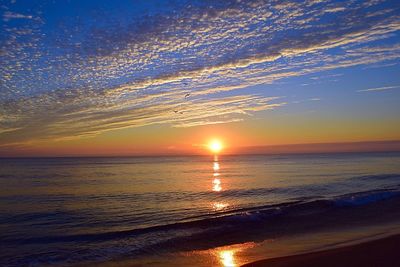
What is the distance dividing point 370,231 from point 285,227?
3.99 metres

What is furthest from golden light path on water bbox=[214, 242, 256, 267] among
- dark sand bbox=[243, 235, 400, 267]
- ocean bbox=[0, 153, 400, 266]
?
dark sand bbox=[243, 235, 400, 267]

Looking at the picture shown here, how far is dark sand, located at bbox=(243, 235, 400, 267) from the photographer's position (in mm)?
11562

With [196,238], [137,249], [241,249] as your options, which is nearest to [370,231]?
[241,249]

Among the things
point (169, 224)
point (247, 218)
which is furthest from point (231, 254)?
point (247, 218)

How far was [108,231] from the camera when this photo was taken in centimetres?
1902

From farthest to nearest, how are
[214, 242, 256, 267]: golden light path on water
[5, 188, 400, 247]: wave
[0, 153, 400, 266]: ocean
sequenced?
1. [5, 188, 400, 247]: wave
2. [0, 153, 400, 266]: ocean
3. [214, 242, 256, 267]: golden light path on water

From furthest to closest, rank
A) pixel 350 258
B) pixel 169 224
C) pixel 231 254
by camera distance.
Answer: pixel 169 224 → pixel 231 254 → pixel 350 258

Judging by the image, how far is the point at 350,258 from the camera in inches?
476

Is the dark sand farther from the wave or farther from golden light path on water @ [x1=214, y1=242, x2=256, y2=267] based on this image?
the wave

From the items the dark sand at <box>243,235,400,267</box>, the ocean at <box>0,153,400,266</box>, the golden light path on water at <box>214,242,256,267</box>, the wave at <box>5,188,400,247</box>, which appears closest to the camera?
the dark sand at <box>243,235,400,267</box>

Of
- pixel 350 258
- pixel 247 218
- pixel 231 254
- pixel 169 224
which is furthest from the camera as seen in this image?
pixel 247 218

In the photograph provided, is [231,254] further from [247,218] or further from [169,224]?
[247,218]

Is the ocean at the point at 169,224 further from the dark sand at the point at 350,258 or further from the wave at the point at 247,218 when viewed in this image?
the dark sand at the point at 350,258

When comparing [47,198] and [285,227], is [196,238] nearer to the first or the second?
[285,227]
